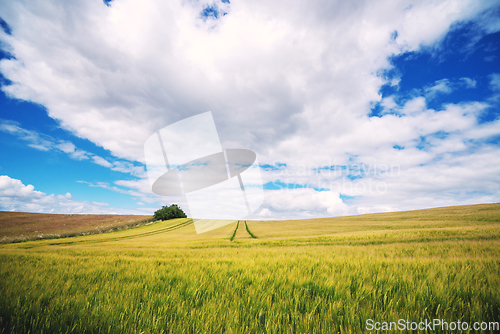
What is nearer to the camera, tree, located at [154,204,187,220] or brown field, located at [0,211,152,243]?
brown field, located at [0,211,152,243]

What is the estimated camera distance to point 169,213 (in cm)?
8150

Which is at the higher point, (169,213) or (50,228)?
(169,213)

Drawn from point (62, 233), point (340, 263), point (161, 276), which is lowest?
point (62, 233)

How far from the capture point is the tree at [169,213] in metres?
79.9

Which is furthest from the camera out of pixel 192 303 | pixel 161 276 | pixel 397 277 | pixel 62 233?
pixel 62 233

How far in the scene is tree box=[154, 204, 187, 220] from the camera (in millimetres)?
79875

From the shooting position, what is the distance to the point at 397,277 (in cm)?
309

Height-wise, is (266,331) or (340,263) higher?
(266,331)

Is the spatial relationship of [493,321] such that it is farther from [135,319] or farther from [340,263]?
[135,319]

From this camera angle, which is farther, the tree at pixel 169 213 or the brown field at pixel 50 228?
the tree at pixel 169 213

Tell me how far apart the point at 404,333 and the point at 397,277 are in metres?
1.77

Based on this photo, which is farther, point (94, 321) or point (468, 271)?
point (468, 271)

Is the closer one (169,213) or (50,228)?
(50,228)

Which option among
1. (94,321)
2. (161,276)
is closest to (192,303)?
(94,321)
